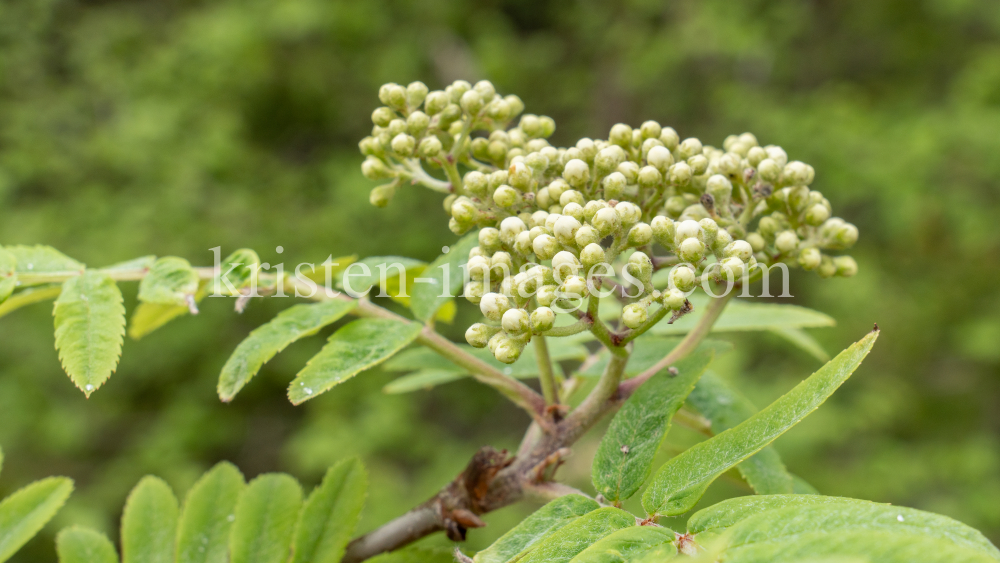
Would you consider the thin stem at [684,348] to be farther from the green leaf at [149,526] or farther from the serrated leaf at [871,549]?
the green leaf at [149,526]

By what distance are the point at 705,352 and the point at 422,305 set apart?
23.7 inches

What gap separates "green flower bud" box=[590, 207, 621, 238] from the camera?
1.10 metres

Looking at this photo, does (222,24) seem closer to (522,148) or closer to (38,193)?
(38,193)

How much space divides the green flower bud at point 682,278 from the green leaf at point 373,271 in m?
0.63

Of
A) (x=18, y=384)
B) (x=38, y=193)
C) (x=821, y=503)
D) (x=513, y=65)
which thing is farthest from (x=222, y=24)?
(x=821, y=503)

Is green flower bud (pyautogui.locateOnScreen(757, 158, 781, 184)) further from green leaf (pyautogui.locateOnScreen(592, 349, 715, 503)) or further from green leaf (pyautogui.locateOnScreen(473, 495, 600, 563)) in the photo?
green leaf (pyautogui.locateOnScreen(473, 495, 600, 563))

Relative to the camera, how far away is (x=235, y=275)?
4.55ft

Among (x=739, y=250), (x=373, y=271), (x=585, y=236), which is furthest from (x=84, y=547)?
(x=739, y=250)

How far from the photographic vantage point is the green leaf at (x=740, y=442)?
93cm

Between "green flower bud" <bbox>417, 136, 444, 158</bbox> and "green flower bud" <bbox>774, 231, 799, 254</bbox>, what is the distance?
69cm

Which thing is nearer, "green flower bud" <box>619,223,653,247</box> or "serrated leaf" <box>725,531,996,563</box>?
"serrated leaf" <box>725,531,996,563</box>

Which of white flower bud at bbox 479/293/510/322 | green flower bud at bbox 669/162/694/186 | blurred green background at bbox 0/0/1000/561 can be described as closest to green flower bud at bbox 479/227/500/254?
white flower bud at bbox 479/293/510/322

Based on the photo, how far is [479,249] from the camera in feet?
3.95

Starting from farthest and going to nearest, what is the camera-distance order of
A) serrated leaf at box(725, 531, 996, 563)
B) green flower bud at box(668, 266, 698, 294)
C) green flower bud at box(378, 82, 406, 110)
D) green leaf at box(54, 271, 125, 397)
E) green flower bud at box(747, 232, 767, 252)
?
green flower bud at box(378, 82, 406, 110), green flower bud at box(747, 232, 767, 252), green leaf at box(54, 271, 125, 397), green flower bud at box(668, 266, 698, 294), serrated leaf at box(725, 531, 996, 563)
